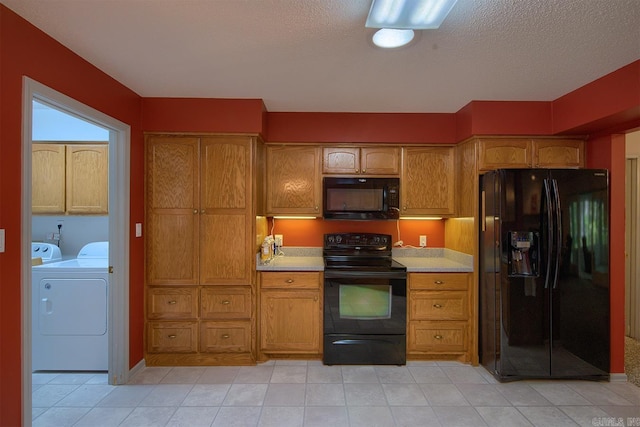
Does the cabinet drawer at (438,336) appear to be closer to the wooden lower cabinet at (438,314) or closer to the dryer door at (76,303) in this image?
the wooden lower cabinet at (438,314)

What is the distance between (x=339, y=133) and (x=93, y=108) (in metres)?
2.02

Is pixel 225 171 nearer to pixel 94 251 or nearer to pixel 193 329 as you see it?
pixel 193 329

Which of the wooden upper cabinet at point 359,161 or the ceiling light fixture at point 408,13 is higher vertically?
the ceiling light fixture at point 408,13

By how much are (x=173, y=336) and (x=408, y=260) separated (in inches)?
93.8

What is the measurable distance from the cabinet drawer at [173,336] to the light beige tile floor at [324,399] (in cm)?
19

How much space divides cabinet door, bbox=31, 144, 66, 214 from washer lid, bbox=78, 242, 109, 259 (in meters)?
0.43

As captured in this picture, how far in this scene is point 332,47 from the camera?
189 centimetres

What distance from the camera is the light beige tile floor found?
206 centimetres

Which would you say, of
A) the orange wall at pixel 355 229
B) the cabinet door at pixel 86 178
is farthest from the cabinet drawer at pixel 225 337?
the cabinet door at pixel 86 178

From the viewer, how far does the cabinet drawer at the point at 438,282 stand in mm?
2857

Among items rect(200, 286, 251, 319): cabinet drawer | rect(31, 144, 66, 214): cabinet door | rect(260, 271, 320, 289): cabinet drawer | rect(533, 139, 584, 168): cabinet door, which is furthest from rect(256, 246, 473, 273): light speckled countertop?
rect(31, 144, 66, 214): cabinet door

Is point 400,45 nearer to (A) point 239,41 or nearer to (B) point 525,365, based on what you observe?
(A) point 239,41

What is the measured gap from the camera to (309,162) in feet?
10.3

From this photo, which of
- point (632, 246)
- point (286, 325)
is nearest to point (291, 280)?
point (286, 325)
